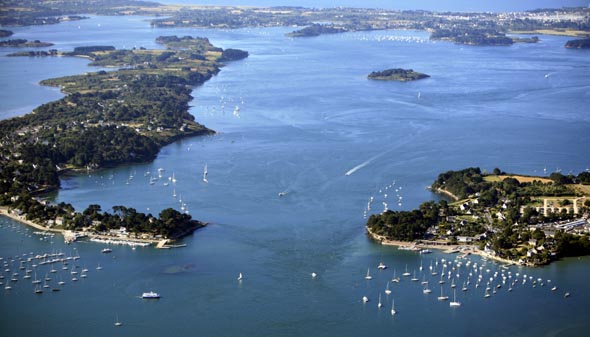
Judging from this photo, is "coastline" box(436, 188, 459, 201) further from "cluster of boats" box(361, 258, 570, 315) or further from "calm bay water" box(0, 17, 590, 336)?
Answer: "cluster of boats" box(361, 258, 570, 315)

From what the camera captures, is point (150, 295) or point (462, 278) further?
point (462, 278)

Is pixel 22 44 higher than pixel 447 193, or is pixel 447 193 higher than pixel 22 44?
pixel 22 44

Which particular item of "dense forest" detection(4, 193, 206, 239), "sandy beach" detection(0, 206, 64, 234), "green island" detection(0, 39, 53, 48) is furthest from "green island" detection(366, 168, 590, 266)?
"green island" detection(0, 39, 53, 48)


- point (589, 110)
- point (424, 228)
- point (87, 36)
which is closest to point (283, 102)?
point (589, 110)

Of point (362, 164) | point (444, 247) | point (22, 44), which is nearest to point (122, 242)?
point (444, 247)

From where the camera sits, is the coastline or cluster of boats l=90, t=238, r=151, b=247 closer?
cluster of boats l=90, t=238, r=151, b=247

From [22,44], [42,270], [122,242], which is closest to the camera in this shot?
[42,270]

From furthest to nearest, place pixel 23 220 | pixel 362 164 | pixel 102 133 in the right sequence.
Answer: pixel 102 133, pixel 362 164, pixel 23 220

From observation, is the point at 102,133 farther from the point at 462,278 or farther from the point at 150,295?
the point at 462,278

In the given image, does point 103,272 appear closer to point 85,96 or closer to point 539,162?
point 539,162
